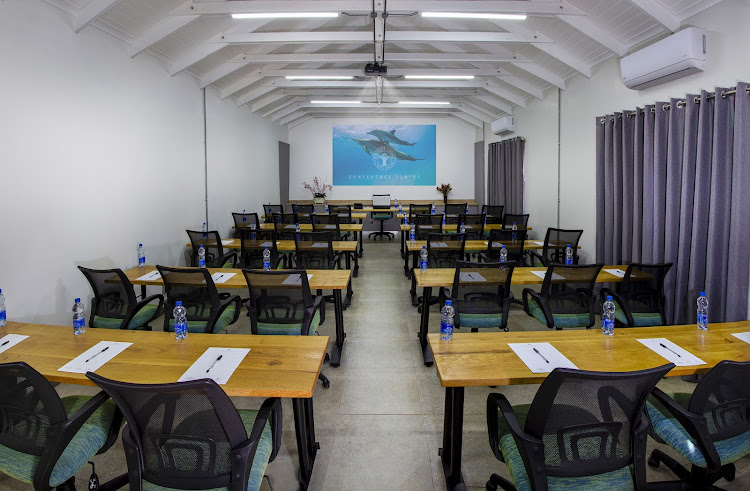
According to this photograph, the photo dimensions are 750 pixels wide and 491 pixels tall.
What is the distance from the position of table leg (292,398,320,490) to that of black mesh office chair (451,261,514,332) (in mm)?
1512

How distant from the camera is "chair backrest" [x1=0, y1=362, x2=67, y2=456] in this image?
1.50m

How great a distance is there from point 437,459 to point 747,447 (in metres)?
1.39

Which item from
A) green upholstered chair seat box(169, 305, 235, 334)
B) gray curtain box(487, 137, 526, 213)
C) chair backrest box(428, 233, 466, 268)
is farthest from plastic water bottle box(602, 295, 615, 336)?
gray curtain box(487, 137, 526, 213)

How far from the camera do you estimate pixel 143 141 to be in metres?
5.35

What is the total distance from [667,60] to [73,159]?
5799mm

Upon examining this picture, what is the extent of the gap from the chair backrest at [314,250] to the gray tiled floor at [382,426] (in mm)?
739

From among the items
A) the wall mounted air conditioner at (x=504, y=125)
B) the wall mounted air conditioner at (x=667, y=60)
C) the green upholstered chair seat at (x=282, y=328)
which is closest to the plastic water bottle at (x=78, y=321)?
the green upholstered chair seat at (x=282, y=328)

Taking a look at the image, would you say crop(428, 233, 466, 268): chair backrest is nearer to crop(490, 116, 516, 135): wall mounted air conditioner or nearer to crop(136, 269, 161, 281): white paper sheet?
crop(136, 269, 161, 281): white paper sheet

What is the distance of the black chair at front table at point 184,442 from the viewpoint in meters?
1.38

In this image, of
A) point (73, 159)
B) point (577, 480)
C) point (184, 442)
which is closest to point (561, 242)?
point (577, 480)

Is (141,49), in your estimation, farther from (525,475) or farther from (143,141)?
(525,475)

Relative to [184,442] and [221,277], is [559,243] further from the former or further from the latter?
[184,442]

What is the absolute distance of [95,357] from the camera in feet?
6.74

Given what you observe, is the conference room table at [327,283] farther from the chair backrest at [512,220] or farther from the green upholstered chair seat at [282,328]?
the chair backrest at [512,220]
